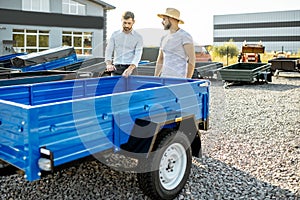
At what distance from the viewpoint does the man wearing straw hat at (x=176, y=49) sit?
524cm

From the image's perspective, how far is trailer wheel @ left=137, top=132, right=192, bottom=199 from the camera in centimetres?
372

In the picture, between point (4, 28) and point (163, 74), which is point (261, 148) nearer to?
point (163, 74)

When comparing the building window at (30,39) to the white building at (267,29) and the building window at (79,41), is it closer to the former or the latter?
the building window at (79,41)

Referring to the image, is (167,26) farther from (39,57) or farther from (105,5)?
(105,5)

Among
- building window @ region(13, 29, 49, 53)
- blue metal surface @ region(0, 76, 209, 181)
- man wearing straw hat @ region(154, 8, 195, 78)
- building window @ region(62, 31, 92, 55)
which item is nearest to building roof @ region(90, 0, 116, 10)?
building window @ region(62, 31, 92, 55)

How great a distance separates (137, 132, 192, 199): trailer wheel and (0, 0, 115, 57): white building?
20.2 metres

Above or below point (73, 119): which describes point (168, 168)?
below

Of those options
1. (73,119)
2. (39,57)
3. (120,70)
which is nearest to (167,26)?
(120,70)

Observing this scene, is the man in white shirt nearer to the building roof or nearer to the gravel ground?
the gravel ground

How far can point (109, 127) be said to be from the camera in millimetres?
3355

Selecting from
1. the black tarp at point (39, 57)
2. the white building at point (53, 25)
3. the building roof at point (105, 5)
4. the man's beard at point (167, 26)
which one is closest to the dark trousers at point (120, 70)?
the man's beard at point (167, 26)

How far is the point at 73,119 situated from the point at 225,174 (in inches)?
98.1

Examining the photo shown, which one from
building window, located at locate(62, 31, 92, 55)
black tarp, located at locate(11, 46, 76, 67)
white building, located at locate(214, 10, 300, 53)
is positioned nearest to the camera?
black tarp, located at locate(11, 46, 76, 67)

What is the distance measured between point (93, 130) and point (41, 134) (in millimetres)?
490
